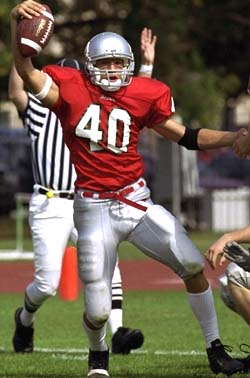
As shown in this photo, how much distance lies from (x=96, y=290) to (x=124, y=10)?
20.0 metres

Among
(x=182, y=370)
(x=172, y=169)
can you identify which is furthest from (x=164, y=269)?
(x=182, y=370)

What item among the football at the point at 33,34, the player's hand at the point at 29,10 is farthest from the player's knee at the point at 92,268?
the player's hand at the point at 29,10

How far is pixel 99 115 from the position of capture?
26.3 ft

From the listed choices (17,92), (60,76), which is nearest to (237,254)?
(60,76)

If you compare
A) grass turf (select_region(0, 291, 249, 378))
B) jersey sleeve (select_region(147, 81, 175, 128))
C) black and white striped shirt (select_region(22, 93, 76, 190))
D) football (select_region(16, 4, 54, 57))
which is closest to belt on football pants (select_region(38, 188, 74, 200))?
black and white striped shirt (select_region(22, 93, 76, 190))

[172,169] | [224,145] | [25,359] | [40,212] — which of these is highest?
[224,145]

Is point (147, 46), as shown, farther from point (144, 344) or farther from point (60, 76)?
point (144, 344)

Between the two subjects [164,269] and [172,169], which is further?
[172,169]

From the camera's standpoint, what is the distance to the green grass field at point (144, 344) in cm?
862

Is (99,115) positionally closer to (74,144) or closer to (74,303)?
(74,144)

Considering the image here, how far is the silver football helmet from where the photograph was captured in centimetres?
801

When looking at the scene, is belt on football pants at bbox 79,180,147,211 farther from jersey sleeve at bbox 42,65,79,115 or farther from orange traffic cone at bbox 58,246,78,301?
orange traffic cone at bbox 58,246,78,301

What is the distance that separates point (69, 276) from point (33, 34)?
20.3ft

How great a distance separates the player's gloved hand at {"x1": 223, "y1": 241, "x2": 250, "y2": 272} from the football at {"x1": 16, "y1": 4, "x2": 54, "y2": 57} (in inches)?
62.4
